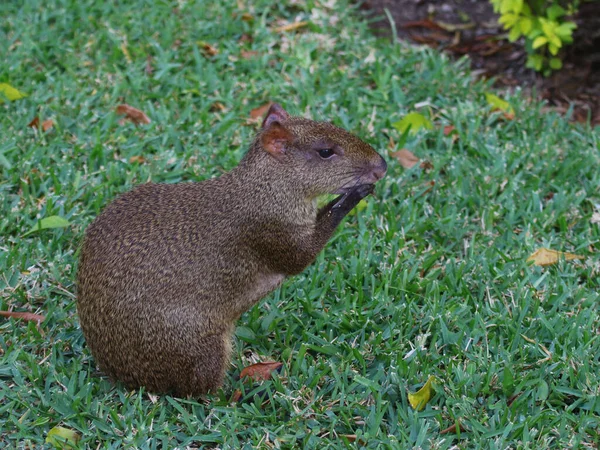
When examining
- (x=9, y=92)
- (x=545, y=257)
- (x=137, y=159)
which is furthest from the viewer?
(x=9, y=92)

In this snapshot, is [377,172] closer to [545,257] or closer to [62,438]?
[545,257]

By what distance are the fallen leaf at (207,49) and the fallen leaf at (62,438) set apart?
137 inches

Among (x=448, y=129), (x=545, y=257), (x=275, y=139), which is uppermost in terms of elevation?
(x=275, y=139)

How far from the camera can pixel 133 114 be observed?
5496mm

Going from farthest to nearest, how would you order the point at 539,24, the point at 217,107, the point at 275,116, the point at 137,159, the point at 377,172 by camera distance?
the point at 539,24 < the point at 217,107 < the point at 137,159 < the point at 275,116 < the point at 377,172

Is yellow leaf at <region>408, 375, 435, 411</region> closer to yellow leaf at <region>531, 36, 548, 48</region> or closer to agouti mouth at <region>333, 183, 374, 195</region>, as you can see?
agouti mouth at <region>333, 183, 374, 195</region>

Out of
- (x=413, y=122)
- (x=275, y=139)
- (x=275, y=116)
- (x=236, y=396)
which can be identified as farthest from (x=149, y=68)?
(x=236, y=396)

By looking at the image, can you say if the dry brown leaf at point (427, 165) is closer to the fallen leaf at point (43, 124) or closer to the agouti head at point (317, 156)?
the agouti head at point (317, 156)

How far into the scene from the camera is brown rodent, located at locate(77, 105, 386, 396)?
138 inches

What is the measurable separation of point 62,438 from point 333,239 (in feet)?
6.16

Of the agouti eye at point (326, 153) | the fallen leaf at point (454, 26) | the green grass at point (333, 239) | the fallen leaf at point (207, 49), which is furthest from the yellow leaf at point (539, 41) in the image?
the agouti eye at point (326, 153)

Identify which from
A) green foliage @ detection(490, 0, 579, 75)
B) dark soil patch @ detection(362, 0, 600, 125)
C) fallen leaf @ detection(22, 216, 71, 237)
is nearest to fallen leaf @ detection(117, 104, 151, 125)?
fallen leaf @ detection(22, 216, 71, 237)

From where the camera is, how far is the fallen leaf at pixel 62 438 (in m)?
3.36

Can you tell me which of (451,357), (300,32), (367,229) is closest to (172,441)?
(451,357)
